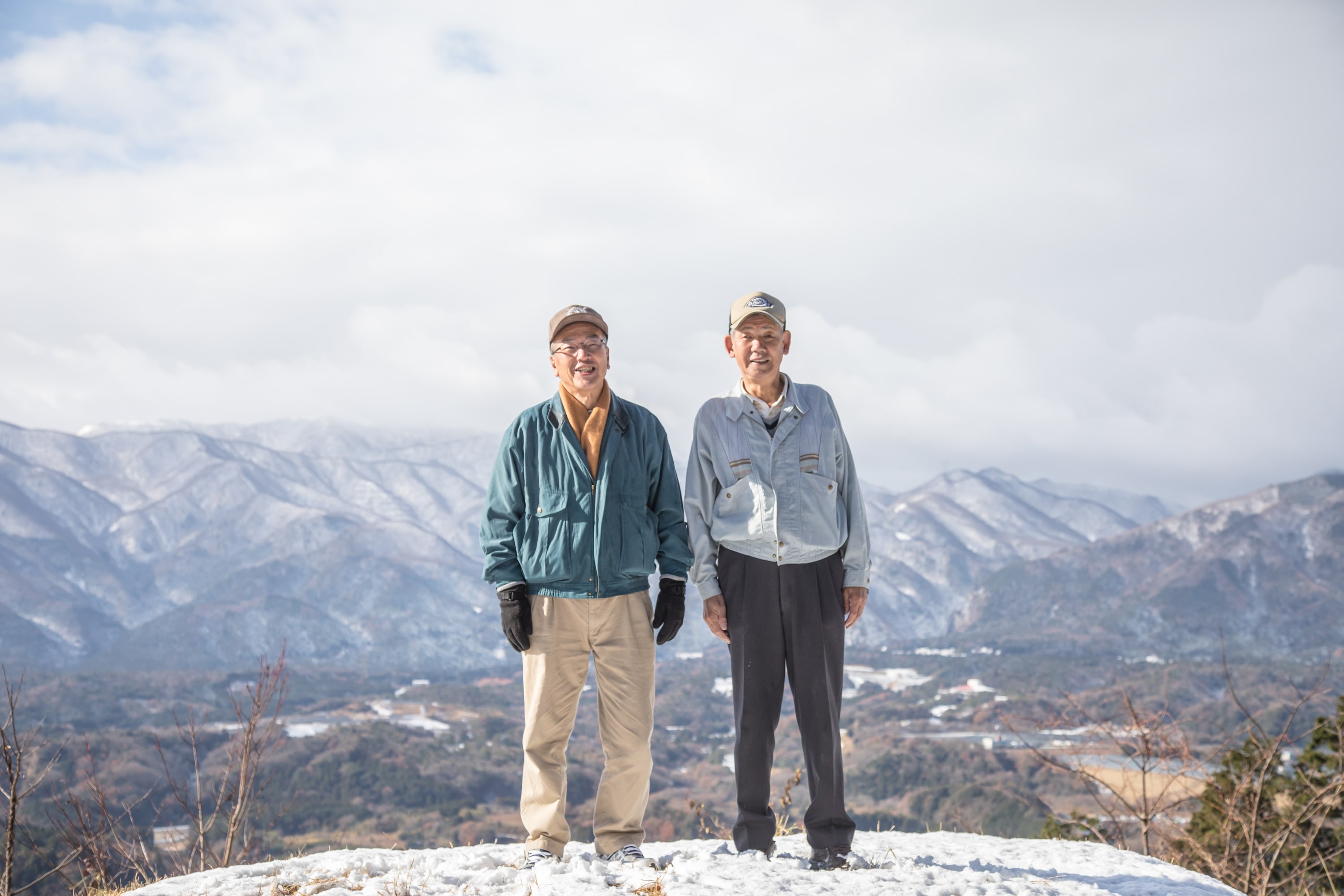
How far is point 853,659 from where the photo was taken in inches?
6506

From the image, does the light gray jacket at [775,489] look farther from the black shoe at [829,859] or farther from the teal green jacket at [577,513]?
the black shoe at [829,859]

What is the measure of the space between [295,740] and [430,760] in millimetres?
13181

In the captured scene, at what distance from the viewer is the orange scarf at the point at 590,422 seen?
4.87m

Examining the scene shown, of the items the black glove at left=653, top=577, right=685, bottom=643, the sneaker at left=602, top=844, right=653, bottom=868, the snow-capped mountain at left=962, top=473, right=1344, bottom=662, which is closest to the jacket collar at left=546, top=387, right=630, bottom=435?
the black glove at left=653, top=577, right=685, bottom=643

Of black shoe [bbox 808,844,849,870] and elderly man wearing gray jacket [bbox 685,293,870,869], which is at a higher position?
elderly man wearing gray jacket [bbox 685,293,870,869]

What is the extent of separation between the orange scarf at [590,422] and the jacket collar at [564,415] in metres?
0.02

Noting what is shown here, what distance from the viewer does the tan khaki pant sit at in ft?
15.5

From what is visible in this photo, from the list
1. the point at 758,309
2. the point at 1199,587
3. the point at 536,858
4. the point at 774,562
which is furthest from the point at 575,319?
the point at 1199,587

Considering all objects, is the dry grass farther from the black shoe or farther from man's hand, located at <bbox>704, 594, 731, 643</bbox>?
man's hand, located at <bbox>704, 594, 731, 643</bbox>

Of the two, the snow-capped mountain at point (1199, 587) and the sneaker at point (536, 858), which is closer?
the sneaker at point (536, 858)

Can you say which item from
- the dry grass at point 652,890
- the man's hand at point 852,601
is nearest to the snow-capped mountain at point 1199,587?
the man's hand at point 852,601

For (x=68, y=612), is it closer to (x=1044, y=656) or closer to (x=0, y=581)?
(x=0, y=581)

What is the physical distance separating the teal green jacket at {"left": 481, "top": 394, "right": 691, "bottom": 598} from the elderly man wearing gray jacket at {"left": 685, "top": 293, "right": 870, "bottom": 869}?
0.20 metres

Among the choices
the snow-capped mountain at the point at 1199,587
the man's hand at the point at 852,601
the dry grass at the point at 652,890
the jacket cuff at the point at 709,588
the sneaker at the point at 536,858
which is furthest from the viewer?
the snow-capped mountain at the point at 1199,587
